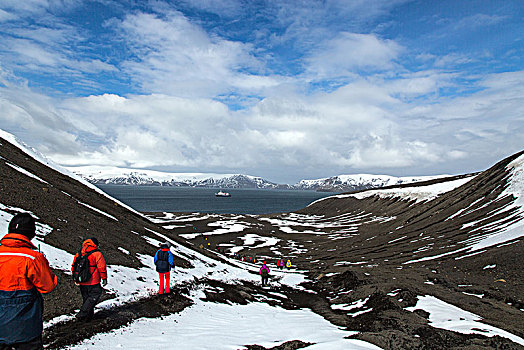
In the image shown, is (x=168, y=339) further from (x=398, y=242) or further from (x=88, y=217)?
(x=398, y=242)

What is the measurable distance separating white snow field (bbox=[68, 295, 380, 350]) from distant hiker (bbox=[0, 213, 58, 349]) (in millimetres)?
3871

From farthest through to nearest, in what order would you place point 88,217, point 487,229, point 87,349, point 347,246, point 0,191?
point 347,246
point 487,229
point 88,217
point 0,191
point 87,349

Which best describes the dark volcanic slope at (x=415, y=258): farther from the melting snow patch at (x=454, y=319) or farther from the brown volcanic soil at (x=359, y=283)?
the melting snow patch at (x=454, y=319)

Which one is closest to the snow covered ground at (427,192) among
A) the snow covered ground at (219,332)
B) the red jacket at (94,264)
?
the snow covered ground at (219,332)

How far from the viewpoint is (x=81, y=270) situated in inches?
435

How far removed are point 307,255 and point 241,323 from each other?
170 ft

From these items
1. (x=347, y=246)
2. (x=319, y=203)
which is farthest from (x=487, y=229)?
(x=319, y=203)

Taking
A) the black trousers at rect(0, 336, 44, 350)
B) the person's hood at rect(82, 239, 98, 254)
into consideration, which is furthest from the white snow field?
the black trousers at rect(0, 336, 44, 350)

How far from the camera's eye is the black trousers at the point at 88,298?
11.3 metres

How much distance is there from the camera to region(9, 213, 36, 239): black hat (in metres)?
6.45

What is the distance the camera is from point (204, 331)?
12.9 meters

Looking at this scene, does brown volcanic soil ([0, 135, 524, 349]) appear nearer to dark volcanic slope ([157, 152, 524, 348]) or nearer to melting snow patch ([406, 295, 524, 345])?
dark volcanic slope ([157, 152, 524, 348])

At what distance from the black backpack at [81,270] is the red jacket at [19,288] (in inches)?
182

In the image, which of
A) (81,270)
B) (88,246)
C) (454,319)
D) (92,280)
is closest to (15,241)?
(88,246)
